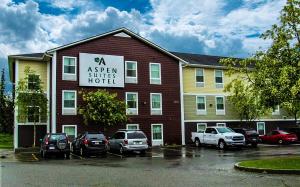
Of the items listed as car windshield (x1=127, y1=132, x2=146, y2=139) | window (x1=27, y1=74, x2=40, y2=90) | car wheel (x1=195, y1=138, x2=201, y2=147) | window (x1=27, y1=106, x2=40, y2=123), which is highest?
window (x1=27, y1=74, x2=40, y2=90)

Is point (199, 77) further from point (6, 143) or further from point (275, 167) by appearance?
point (275, 167)

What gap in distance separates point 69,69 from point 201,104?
580 inches

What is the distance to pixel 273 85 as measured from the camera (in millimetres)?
18516

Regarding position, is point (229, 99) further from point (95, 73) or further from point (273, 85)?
point (273, 85)

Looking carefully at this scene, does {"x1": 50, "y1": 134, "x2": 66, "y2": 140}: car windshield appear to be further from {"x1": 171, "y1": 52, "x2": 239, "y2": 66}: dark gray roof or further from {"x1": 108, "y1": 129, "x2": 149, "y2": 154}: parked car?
{"x1": 171, "y1": 52, "x2": 239, "y2": 66}: dark gray roof

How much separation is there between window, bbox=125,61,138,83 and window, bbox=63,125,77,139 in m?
6.60

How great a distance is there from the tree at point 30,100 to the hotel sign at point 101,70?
3.64m

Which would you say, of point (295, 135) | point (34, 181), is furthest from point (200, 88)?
point (34, 181)

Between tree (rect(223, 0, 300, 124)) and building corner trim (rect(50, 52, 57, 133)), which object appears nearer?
tree (rect(223, 0, 300, 124))

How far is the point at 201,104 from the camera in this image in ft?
138

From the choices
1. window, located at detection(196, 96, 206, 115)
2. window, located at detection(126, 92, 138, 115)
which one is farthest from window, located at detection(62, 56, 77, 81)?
window, located at detection(196, 96, 206, 115)

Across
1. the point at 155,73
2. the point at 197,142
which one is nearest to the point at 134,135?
the point at 197,142

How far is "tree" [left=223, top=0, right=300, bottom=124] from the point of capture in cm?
1798

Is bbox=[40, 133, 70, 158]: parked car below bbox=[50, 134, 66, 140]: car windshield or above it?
below
